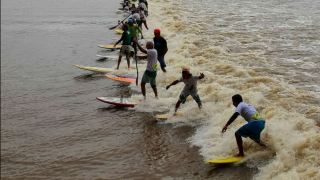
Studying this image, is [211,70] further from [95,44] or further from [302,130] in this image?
[95,44]

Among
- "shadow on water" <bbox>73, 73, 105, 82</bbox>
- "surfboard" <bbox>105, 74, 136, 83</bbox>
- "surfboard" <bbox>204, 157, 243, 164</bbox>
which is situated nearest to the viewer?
"surfboard" <bbox>204, 157, 243, 164</bbox>

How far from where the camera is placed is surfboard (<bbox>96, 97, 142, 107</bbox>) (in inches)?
397

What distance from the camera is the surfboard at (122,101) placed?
33.1ft

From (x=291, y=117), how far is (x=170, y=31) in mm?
13067

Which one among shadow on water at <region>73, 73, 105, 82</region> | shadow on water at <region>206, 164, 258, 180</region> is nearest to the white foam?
shadow on water at <region>206, 164, 258, 180</region>

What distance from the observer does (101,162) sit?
23.4ft

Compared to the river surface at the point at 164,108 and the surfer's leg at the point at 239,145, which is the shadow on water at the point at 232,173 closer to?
the river surface at the point at 164,108

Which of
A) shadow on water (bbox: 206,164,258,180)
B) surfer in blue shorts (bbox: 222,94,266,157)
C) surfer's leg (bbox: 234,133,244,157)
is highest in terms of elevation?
surfer in blue shorts (bbox: 222,94,266,157)

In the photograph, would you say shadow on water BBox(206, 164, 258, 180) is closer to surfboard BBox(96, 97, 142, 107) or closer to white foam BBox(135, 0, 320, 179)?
white foam BBox(135, 0, 320, 179)

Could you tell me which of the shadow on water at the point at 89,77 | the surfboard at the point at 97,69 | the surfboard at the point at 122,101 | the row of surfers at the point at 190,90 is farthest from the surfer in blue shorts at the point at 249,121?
the surfboard at the point at 97,69

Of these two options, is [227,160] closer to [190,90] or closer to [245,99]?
[190,90]

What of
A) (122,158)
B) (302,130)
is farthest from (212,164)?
(302,130)

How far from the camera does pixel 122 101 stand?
1027 cm

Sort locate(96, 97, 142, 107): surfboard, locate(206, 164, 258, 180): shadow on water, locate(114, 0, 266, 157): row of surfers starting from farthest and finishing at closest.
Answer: locate(96, 97, 142, 107): surfboard
locate(114, 0, 266, 157): row of surfers
locate(206, 164, 258, 180): shadow on water
